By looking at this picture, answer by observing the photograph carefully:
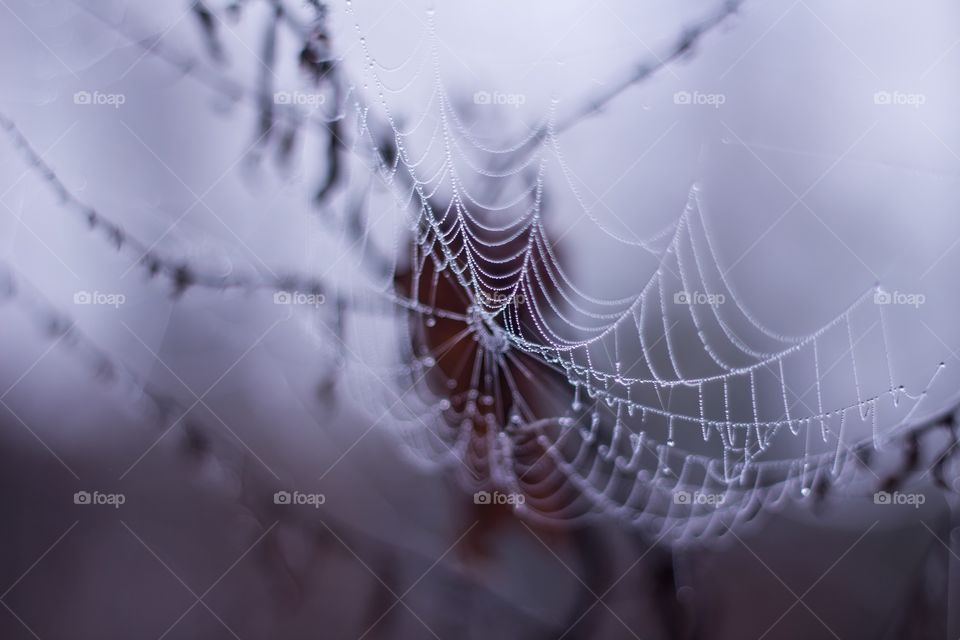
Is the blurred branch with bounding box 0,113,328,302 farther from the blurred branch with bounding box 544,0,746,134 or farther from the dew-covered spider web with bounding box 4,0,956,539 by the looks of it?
the blurred branch with bounding box 544,0,746,134

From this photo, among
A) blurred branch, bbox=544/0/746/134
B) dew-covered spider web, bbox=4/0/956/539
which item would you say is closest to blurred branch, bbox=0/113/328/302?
dew-covered spider web, bbox=4/0/956/539

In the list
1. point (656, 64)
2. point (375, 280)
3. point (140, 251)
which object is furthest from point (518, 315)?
point (140, 251)

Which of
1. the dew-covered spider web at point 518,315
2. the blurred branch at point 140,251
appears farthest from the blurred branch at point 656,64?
the blurred branch at point 140,251

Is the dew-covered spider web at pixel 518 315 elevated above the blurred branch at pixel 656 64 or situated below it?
below

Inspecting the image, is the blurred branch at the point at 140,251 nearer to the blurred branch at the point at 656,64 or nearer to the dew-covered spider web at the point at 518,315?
the dew-covered spider web at the point at 518,315

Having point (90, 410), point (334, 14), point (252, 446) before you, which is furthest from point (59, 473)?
point (334, 14)

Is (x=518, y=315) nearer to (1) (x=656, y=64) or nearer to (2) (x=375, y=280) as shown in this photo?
(2) (x=375, y=280)

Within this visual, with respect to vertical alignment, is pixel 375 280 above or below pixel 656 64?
below
